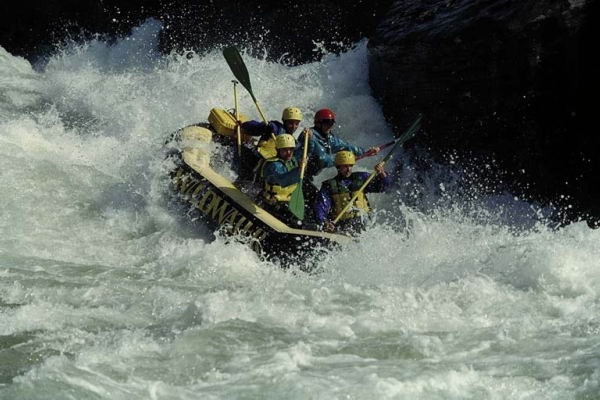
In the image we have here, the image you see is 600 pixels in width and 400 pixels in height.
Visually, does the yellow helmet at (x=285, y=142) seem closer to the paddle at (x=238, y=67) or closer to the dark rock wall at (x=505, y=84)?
the paddle at (x=238, y=67)

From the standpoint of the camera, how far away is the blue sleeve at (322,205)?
7.54 metres

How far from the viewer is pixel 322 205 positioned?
7602 millimetres

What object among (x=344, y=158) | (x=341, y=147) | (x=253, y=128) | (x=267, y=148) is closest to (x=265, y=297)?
(x=344, y=158)

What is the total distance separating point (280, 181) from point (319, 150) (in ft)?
3.26

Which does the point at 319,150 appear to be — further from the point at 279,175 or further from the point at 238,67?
the point at 238,67

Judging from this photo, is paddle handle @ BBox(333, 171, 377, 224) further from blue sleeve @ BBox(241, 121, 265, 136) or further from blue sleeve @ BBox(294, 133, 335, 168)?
blue sleeve @ BBox(241, 121, 265, 136)

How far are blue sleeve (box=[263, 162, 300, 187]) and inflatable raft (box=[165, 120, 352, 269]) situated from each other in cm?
28

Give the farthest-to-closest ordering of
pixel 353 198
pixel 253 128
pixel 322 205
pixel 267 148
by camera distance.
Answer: pixel 253 128 < pixel 267 148 < pixel 322 205 < pixel 353 198

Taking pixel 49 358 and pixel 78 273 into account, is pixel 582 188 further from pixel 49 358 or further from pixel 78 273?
pixel 49 358

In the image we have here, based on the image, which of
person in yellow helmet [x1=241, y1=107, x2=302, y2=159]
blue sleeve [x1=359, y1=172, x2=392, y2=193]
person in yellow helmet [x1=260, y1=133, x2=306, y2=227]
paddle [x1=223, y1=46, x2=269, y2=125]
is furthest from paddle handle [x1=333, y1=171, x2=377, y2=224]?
paddle [x1=223, y1=46, x2=269, y2=125]

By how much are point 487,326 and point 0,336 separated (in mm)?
3042

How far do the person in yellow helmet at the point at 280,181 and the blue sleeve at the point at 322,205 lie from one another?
0.81 ft

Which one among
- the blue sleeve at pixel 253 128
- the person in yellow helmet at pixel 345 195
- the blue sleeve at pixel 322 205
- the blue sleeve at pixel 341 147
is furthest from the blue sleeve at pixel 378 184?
the blue sleeve at pixel 253 128

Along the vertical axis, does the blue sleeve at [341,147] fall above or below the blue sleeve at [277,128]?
below
